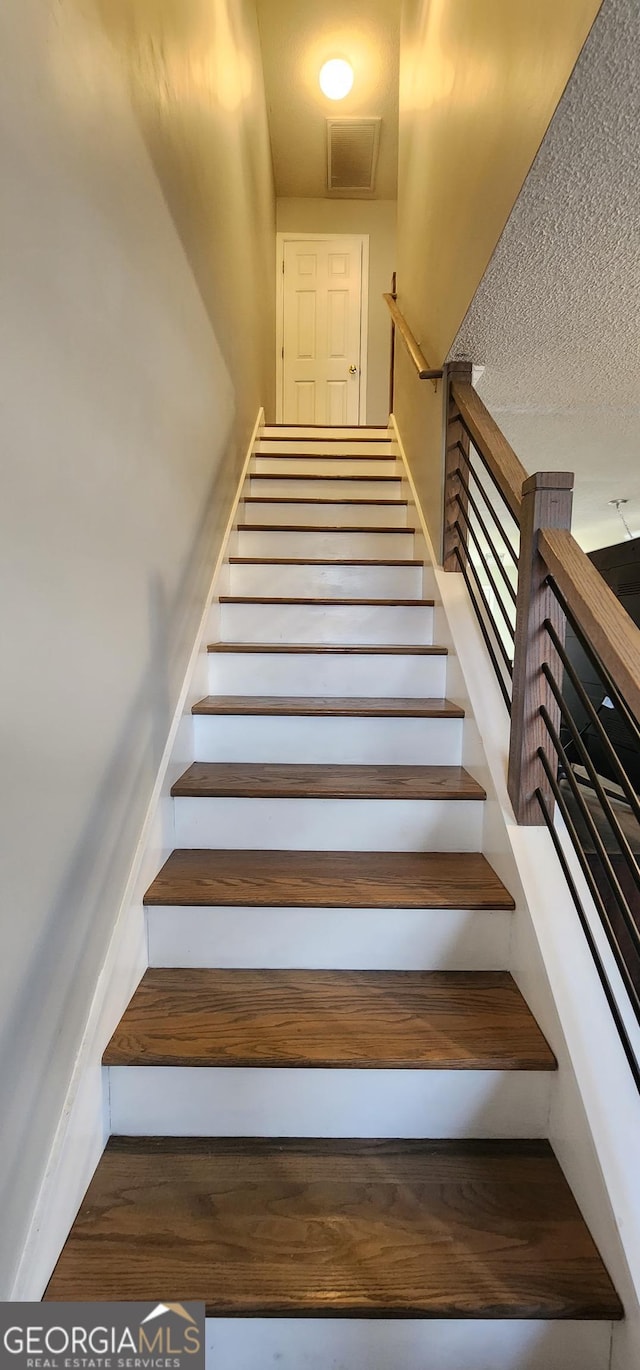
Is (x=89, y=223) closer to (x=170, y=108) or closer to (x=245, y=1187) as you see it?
(x=170, y=108)

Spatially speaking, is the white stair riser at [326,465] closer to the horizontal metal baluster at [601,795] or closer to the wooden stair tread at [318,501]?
the wooden stair tread at [318,501]

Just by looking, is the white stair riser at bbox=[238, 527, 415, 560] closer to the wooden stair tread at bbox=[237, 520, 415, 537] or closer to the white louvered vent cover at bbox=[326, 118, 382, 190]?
the wooden stair tread at bbox=[237, 520, 415, 537]

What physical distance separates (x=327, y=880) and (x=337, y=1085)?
1.25ft

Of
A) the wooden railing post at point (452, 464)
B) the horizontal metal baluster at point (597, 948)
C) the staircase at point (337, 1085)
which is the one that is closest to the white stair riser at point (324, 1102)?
the staircase at point (337, 1085)

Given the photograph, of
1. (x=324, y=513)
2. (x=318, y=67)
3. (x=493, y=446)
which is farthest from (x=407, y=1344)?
(x=318, y=67)

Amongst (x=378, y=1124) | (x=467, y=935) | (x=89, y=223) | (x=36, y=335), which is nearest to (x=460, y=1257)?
(x=378, y=1124)

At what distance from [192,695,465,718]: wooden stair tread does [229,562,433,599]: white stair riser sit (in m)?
0.65

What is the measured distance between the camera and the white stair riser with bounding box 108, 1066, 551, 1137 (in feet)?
3.43

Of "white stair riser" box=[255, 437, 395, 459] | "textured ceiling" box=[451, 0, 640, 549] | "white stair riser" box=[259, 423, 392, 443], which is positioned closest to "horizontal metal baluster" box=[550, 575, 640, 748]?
"textured ceiling" box=[451, 0, 640, 549]

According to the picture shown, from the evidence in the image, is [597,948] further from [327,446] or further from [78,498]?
[327,446]

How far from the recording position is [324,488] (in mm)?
3000

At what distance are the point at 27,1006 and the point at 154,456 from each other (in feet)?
3.65

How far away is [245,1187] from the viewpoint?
0.96m

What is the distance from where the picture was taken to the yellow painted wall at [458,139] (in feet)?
3.77
